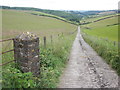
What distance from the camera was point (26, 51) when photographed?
510 cm

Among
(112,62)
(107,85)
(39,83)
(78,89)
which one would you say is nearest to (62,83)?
(78,89)

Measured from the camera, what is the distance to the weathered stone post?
16.7 feet

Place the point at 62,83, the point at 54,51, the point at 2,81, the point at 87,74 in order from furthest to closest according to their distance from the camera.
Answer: the point at 54,51 → the point at 87,74 → the point at 62,83 → the point at 2,81

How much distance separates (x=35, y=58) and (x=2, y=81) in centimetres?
156

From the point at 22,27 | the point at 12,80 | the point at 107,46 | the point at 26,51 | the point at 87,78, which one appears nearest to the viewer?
the point at 12,80

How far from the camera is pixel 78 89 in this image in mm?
5934

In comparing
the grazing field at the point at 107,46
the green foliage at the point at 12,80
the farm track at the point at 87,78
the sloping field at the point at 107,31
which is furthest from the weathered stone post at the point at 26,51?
the sloping field at the point at 107,31

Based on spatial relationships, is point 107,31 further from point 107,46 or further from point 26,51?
point 26,51

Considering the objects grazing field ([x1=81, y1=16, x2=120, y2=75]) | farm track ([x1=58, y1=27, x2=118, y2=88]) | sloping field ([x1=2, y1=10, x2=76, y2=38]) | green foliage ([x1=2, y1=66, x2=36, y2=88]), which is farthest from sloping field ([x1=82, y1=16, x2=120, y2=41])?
green foliage ([x1=2, y1=66, x2=36, y2=88])

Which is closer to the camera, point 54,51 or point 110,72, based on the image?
point 110,72

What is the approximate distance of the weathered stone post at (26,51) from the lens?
5091mm

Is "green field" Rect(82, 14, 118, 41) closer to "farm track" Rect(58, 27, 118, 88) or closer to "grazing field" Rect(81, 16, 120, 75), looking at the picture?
"grazing field" Rect(81, 16, 120, 75)

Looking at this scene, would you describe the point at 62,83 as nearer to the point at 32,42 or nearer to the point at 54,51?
the point at 32,42

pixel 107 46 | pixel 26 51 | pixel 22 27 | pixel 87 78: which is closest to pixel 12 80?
pixel 26 51
